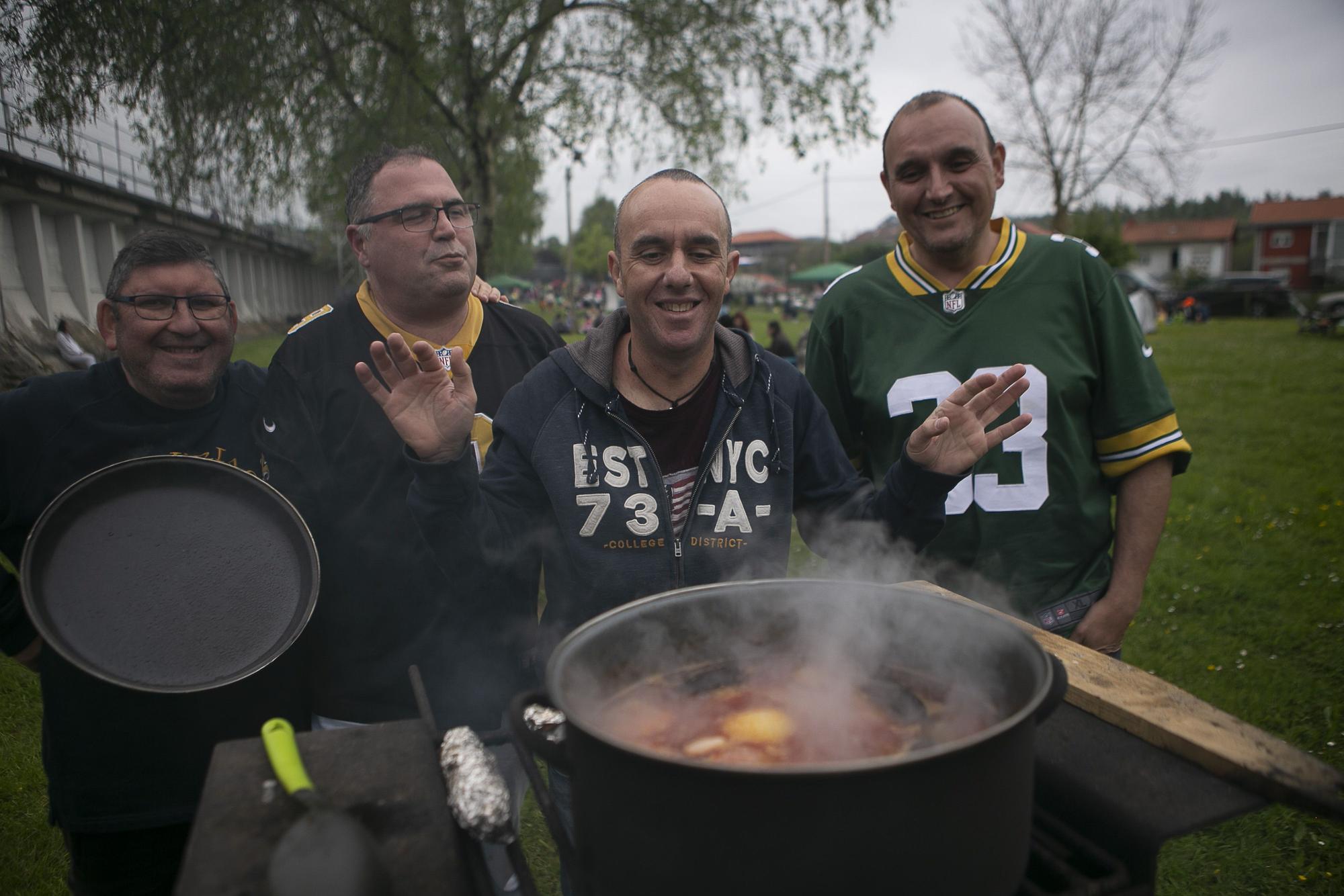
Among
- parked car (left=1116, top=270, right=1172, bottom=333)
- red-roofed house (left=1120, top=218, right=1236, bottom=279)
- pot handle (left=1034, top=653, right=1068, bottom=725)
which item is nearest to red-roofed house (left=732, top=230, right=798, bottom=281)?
red-roofed house (left=1120, top=218, right=1236, bottom=279)

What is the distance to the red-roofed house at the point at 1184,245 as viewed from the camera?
70250 millimetres

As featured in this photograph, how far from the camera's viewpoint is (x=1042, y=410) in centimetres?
243

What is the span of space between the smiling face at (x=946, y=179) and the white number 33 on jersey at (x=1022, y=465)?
16.3 inches

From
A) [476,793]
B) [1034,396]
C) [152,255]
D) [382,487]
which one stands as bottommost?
[476,793]

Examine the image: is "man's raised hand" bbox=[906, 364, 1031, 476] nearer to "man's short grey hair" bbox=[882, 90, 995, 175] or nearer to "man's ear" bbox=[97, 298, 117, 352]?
"man's short grey hair" bbox=[882, 90, 995, 175]

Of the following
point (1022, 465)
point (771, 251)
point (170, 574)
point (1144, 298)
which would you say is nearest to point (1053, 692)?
point (1022, 465)

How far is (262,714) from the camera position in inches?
91.9

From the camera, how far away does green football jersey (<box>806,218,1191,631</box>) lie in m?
2.43

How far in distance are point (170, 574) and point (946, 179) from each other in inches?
96.5

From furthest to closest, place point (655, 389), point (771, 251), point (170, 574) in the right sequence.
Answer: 1. point (771, 251)
2. point (655, 389)
3. point (170, 574)

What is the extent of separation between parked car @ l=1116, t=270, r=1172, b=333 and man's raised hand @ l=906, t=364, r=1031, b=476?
2.15ft

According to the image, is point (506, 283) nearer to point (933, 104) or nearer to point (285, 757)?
point (933, 104)

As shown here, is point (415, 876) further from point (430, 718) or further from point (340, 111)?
point (340, 111)

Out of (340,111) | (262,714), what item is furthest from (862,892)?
(340,111)
